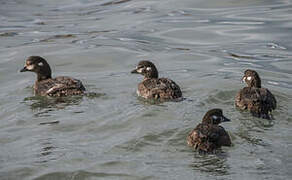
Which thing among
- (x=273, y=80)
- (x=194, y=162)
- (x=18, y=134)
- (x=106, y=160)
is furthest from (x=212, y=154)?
(x=273, y=80)

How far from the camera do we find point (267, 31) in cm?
2069

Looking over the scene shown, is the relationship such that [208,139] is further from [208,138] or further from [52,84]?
[52,84]

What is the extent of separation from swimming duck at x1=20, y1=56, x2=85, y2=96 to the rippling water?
0.21 metres

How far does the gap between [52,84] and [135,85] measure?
1.88 metres

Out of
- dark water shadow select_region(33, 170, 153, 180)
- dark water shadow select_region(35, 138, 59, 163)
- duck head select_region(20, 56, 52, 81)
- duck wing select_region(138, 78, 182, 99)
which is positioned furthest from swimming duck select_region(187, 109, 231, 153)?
duck head select_region(20, 56, 52, 81)

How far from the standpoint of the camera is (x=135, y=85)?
49.0 feet

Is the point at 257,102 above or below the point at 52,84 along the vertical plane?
below

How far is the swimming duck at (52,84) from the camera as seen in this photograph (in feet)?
45.2

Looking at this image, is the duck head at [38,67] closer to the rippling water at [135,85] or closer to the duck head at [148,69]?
the rippling water at [135,85]

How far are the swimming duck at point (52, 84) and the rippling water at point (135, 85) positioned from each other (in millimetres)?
206

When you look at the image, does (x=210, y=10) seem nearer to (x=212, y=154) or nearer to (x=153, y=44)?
(x=153, y=44)

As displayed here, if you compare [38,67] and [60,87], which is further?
[38,67]

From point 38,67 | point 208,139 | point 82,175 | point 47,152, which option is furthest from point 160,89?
point 82,175

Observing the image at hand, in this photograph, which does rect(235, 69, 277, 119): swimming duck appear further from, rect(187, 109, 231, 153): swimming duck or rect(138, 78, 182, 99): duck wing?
rect(187, 109, 231, 153): swimming duck
